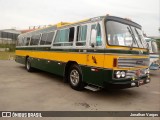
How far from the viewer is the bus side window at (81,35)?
7213 millimetres

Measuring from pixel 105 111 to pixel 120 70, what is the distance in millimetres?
1339

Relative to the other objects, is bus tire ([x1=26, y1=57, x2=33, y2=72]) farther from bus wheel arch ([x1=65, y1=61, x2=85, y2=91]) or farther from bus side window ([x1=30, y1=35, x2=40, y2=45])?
bus wheel arch ([x1=65, y1=61, x2=85, y2=91])

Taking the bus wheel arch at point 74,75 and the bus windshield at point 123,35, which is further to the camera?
the bus wheel arch at point 74,75

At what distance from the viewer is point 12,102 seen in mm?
6039

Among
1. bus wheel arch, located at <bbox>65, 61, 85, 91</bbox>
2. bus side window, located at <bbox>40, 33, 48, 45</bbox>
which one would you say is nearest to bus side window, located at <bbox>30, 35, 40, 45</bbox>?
bus side window, located at <bbox>40, 33, 48, 45</bbox>

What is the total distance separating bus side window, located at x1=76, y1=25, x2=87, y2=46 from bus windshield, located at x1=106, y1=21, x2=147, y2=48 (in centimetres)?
114

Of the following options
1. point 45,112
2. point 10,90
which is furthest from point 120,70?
point 10,90

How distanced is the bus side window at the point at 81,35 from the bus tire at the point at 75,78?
94 cm

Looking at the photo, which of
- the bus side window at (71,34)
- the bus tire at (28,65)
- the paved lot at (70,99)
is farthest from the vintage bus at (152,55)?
the bus tire at (28,65)

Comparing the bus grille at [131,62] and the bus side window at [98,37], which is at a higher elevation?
the bus side window at [98,37]

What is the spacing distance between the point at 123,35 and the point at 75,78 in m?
2.54

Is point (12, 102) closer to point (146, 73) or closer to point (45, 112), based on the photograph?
point (45, 112)

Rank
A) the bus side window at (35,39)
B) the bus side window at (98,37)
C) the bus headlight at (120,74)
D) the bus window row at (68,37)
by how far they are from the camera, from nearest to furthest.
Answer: the bus headlight at (120,74), the bus side window at (98,37), the bus window row at (68,37), the bus side window at (35,39)

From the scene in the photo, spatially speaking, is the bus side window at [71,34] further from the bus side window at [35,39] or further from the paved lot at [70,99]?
the bus side window at [35,39]
